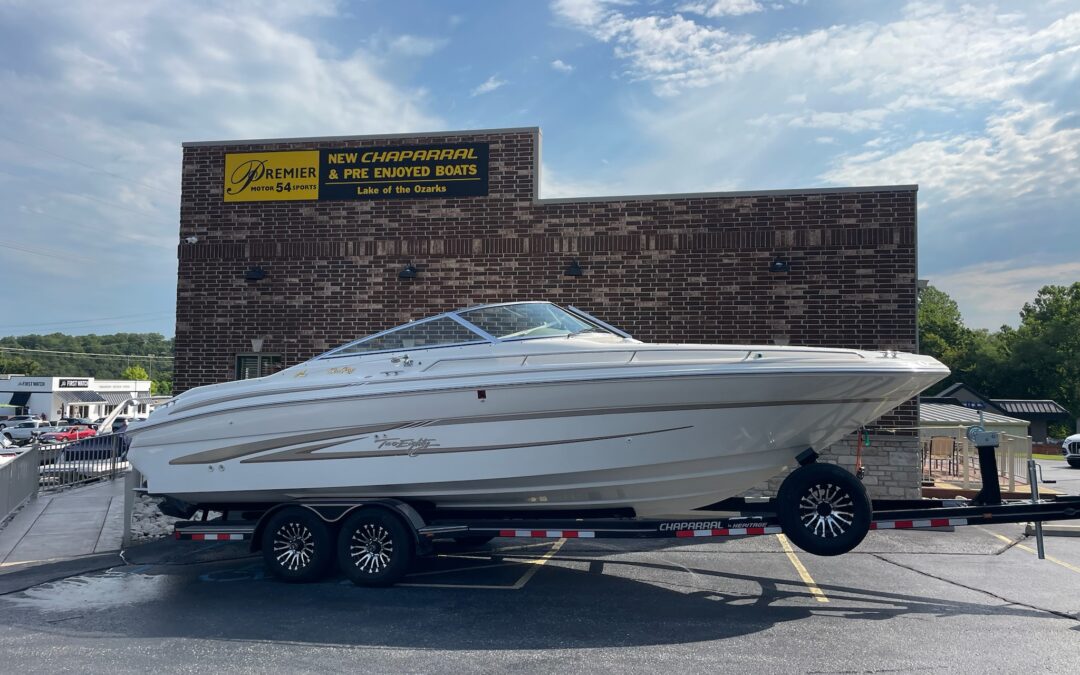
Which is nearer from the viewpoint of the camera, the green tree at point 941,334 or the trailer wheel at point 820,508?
the trailer wheel at point 820,508

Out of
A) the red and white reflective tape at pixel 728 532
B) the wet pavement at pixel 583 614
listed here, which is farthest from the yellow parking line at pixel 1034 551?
the red and white reflective tape at pixel 728 532

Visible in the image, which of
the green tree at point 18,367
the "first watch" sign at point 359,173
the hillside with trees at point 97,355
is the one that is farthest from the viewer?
the hillside with trees at point 97,355

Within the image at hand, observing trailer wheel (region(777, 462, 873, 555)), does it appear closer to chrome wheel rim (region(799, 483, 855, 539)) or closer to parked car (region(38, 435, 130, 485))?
chrome wheel rim (region(799, 483, 855, 539))

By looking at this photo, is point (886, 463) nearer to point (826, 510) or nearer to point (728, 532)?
point (826, 510)

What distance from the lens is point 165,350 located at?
5546 inches

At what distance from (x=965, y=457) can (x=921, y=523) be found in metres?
5.58

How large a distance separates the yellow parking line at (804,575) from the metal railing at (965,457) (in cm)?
301

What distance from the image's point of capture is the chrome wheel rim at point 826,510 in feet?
20.1

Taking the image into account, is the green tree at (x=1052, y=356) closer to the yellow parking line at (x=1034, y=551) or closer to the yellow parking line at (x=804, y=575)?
the yellow parking line at (x=1034, y=551)

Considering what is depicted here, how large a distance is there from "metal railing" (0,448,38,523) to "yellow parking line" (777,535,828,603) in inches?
403

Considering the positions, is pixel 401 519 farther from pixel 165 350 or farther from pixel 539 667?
pixel 165 350

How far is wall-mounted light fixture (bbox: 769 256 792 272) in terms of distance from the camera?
10961 millimetres

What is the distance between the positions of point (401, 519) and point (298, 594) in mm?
1134

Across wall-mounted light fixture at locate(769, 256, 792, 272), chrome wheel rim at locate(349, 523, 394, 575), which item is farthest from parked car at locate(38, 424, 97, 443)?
wall-mounted light fixture at locate(769, 256, 792, 272)
